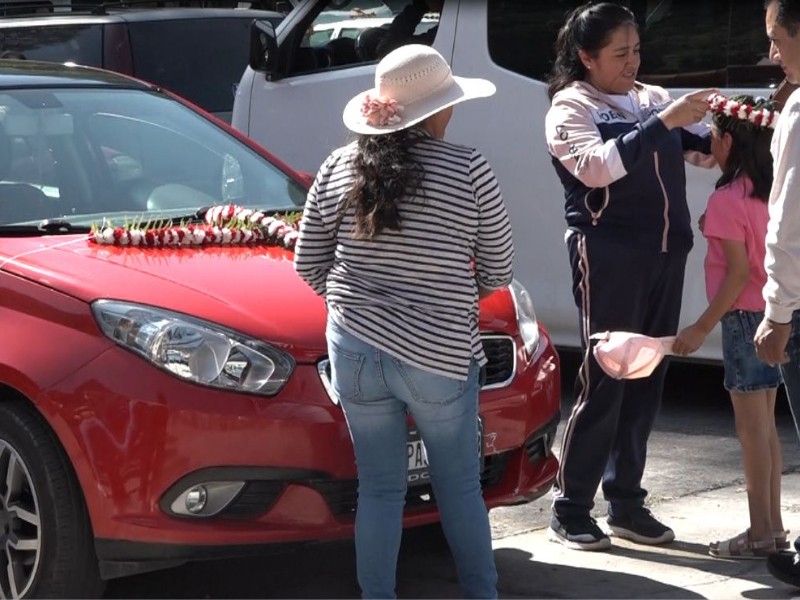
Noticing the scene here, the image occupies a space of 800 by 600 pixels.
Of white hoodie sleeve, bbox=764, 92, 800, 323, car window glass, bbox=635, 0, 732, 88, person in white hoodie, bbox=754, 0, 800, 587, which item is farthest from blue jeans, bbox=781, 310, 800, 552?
car window glass, bbox=635, 0, 732, 88

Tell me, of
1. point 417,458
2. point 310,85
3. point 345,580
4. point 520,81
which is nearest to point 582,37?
point 417,458

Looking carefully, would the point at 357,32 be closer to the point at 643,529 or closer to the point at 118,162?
the point at 118,162

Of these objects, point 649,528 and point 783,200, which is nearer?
point 783,200

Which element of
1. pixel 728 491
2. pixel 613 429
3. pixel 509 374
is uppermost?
pixel 509 374

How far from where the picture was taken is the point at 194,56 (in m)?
10.6

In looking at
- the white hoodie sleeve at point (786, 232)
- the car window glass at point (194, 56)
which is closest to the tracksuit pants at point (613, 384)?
the white hoodie sleeve at point (786, 232)

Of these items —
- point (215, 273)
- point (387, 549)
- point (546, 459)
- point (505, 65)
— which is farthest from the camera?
point (505, 65)

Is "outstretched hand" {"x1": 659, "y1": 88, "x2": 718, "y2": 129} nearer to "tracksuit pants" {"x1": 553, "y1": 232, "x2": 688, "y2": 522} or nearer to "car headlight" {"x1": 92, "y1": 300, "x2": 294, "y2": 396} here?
"tracksuit pants" {"x1": 553, "y1": 232, "x2": 688, "y2": 522}

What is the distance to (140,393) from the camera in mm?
4137

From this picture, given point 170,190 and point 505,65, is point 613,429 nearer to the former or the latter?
point 170,190

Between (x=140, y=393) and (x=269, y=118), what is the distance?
436cm

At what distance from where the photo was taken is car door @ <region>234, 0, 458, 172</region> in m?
7.96

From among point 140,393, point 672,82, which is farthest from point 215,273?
point 672,82

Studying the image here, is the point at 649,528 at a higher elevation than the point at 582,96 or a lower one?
lower
